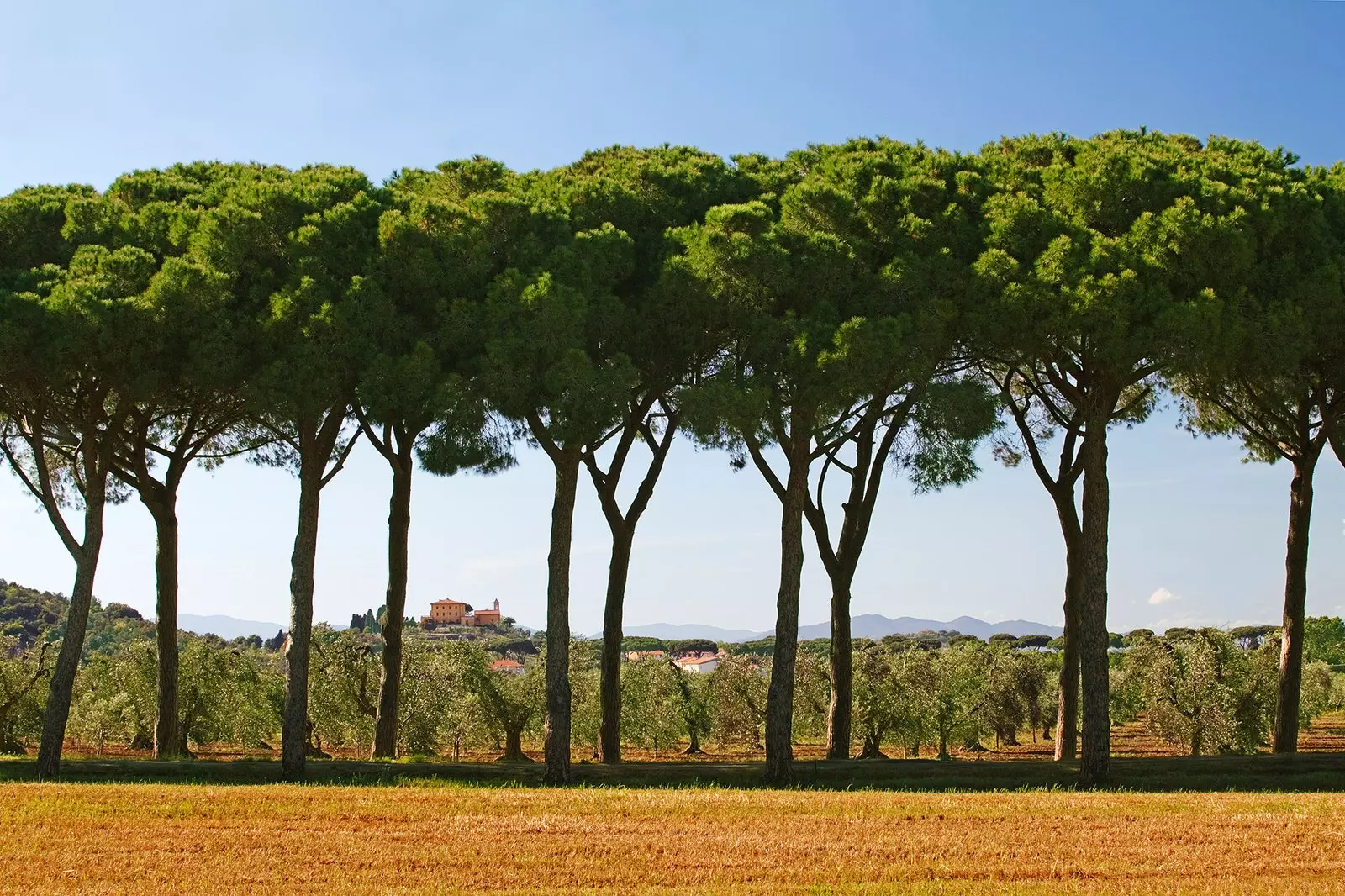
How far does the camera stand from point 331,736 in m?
31.5

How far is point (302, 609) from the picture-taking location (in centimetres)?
1755

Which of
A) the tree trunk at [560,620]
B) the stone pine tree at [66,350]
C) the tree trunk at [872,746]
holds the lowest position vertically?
the tree trunk at [872,746]

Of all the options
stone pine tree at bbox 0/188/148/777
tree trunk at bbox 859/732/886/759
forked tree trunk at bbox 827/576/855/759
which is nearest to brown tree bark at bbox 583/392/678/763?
forked tree trunk at bbox 827/576/855/759

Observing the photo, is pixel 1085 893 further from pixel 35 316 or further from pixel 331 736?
pixel 331 736

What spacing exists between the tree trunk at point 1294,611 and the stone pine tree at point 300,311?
1571 centimetres

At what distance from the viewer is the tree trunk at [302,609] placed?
17.4 m

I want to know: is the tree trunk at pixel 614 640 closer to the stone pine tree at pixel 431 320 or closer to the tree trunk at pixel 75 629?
the stone pine tree at pixel 431 320

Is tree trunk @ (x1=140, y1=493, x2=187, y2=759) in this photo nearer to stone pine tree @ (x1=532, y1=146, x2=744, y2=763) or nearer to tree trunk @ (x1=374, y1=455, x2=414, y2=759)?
tree trunk @ (x1=374, y1=455, x2=414, y2=759)

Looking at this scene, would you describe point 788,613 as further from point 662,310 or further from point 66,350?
point 66,350

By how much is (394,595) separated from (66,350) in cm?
645

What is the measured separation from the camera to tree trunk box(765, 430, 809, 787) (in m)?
17.3

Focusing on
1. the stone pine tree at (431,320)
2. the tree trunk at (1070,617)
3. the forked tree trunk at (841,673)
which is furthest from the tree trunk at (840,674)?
the stone pine tree at (431,320)

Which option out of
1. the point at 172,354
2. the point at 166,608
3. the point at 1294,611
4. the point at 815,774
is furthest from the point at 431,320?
the point at 1294,611

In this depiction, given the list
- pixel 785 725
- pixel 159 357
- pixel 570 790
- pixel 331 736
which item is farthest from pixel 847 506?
pixel 331 736
